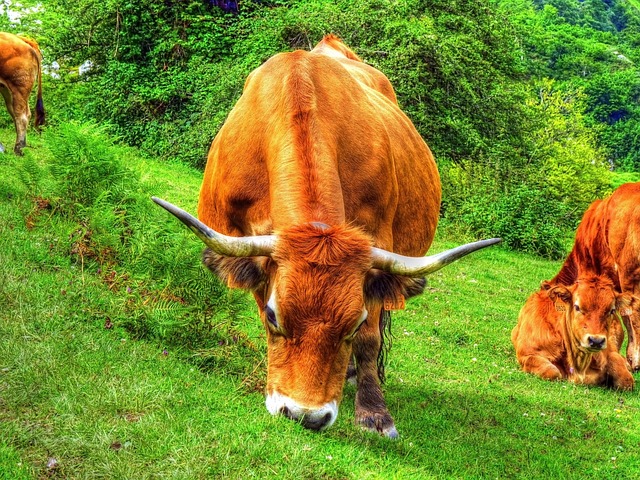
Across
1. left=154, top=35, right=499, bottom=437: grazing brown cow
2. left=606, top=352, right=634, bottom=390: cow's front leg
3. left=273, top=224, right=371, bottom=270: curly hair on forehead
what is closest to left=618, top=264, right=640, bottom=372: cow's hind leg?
left=606, top=352, right=634, bottom=390: cow's front leg

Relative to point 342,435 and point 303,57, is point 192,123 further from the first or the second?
point 342,435

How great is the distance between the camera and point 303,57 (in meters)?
6.16

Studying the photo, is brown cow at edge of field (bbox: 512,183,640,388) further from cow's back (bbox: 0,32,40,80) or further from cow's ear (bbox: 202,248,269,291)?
cow's back (bbox: 0,32,40,80)

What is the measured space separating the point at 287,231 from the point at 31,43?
1216 centimetres

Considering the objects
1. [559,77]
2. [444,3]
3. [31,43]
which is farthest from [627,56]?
[31,43]

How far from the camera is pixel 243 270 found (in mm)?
5016

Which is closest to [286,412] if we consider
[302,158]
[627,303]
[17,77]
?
[302,158]

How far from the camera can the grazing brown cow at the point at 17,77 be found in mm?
13680

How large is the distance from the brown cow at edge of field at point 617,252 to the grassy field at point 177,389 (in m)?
2.44

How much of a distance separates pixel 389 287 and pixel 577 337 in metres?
6.70

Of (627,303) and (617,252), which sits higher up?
(617,252)

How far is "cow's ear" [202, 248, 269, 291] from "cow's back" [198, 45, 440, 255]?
11.7 inches

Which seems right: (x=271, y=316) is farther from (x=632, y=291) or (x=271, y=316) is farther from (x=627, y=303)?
(x=632, y=291)

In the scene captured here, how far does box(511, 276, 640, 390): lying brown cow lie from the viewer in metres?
10.8
